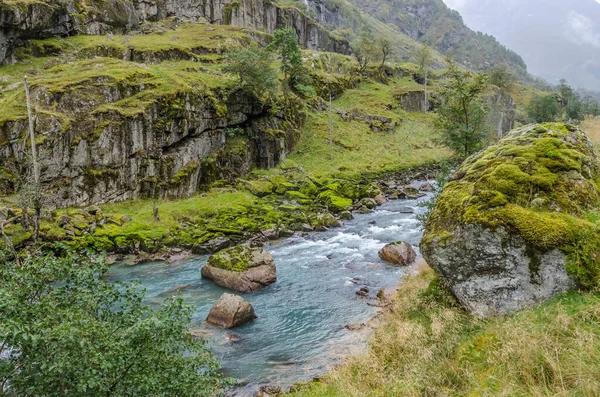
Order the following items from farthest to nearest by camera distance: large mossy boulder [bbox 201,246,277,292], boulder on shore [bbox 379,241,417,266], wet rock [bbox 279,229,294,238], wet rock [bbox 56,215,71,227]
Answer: wet rock [bbox 279,229,294,238]
wet rock [bbox 56,215,71,227]
boulder on shore [bbox 379,241,417,266]
large mossy boulder [bbox 201,246,277,292]

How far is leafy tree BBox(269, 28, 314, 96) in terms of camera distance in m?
59.6

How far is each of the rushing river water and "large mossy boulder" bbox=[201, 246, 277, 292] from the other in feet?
1.71

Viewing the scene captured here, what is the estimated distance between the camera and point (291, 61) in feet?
212

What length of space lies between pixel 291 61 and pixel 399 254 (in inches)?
2009

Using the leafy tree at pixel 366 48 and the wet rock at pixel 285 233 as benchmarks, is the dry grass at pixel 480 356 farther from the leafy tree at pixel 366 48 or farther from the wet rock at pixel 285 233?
the leafy tree at pixel 366 48

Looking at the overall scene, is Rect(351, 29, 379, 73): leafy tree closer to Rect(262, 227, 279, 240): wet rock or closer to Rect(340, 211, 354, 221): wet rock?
Rect(340, 211, 354, 221): wet rock

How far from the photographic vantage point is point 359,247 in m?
27.7

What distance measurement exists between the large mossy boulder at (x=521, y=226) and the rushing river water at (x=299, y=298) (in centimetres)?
617

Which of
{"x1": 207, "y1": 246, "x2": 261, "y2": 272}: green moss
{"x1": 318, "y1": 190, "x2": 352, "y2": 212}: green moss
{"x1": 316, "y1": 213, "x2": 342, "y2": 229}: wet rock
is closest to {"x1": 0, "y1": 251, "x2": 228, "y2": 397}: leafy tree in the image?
{"x1": 207, "y1": 246, "x2": 261, "y2": 272}: green moss

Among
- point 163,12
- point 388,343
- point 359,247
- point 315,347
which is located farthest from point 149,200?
point 163,12

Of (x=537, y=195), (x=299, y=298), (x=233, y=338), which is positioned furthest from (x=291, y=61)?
(x=537, y=195)

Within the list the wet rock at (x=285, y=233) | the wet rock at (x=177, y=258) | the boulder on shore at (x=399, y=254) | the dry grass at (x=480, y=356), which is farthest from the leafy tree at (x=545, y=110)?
the dry grass at (x=480, y=356)

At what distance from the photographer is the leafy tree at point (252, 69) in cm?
4759

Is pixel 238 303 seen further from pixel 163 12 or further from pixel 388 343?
pixel 163 12
